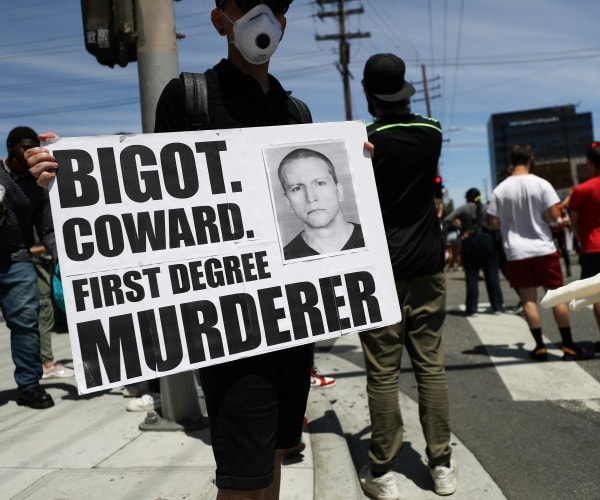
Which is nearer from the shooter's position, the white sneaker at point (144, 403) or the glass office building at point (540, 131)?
the white sneaker at point (144, 403)

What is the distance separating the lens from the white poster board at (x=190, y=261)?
167 centimetres

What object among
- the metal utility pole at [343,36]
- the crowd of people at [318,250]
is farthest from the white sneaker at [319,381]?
the metal utility pole at [343,36]

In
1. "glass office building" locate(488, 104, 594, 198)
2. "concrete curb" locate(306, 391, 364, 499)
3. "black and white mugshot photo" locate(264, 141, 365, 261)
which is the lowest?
"concrete curb" locate(306, 391, 364, 499)

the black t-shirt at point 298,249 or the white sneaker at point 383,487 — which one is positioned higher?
the black t-shirt at point 298,249

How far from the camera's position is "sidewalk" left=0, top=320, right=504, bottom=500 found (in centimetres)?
278

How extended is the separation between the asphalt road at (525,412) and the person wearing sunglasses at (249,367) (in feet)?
5.56

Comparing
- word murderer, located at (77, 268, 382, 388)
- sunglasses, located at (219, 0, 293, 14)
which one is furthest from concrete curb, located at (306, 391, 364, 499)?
sunglasses, located at (219, 0, 293, 14)

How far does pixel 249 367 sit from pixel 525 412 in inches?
120

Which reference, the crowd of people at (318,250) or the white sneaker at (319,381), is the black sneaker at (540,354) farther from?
the white sneaker at (319,381)

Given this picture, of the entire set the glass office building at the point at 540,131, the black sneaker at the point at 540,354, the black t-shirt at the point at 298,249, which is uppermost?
the glass office building at the point at 540,131

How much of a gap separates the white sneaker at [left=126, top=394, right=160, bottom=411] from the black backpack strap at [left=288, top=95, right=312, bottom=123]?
2633mm

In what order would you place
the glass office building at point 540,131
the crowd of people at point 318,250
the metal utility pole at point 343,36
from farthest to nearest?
1. the glass office building at point 540,131
2. the metal utility pole at point 343,36
3. the crowd of people at point 318,250

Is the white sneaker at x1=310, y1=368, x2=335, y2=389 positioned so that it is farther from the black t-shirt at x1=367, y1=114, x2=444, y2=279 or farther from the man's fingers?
the man's fingers

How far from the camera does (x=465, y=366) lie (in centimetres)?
553
